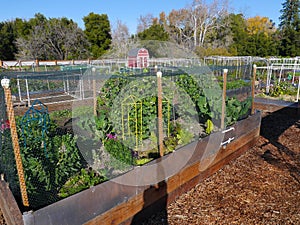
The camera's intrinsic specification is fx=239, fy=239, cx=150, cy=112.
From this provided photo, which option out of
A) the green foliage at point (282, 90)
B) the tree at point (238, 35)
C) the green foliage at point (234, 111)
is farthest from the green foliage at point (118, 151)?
the tree at point (238, 35)

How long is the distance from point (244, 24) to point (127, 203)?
120ft

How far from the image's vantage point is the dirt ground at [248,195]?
7.88 ft

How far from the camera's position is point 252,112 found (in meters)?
4.43

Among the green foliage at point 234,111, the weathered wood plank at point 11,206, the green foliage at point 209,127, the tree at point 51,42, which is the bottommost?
the weathered wood plank at point 11,206

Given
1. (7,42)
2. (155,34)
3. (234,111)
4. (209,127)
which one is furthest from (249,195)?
(7,42)

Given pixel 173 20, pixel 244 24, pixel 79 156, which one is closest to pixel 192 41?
pixel 173 20

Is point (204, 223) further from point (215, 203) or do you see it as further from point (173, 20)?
point (173, 20)

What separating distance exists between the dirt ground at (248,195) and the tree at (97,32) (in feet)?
77.7

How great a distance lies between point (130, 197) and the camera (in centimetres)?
221

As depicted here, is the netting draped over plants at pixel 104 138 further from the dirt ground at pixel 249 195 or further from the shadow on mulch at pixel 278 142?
the shadow on mulch at pixel 278 142

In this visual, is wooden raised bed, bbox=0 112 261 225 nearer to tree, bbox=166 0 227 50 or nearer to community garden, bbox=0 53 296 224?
community garden, bbox=0 53 296 224

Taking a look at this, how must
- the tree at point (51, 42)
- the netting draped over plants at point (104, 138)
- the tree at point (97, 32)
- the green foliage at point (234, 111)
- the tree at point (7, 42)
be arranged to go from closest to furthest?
the netting draped over plants at point (104, 138), the green foliage at point (234, 111), the tree at point (51, 42), the tree at point (7, 42), the tree at point (97, 32)

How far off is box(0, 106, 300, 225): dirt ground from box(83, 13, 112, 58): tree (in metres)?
23.7

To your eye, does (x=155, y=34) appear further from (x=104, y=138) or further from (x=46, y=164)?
(x=46, y=164)
